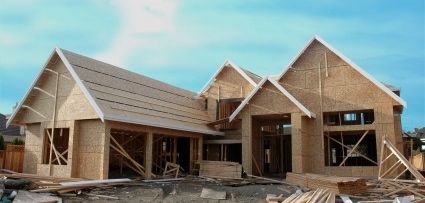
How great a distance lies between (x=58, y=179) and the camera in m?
16.1

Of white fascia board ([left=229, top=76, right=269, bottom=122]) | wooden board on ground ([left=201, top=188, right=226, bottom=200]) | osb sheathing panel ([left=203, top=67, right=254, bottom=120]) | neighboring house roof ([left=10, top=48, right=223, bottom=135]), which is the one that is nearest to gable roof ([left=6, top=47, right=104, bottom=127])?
neighboring house roof ([left=10, top=48, right=223, bottom=135])

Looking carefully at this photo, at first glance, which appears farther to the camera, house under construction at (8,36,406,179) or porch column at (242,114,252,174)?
porch column at (242,114,252,174)

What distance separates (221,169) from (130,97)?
19.1ft

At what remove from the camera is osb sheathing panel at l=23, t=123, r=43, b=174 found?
20.3 meters

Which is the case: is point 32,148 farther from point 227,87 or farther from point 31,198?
point 227,87

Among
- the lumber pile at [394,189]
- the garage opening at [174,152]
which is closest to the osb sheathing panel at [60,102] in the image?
the garage opening at [174,152]

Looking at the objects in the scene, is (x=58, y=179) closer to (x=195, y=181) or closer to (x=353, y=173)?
(x=195, y=181)

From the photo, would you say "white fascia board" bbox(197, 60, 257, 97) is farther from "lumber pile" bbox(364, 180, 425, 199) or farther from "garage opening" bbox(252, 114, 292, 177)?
"lumber pile" bbox(364, 180, 425, 199)

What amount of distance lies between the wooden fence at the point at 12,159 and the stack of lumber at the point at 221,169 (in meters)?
9.59

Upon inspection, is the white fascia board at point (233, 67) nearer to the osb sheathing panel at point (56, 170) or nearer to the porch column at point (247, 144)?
the porch column at point (247, 144)

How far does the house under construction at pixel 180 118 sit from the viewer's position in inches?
729

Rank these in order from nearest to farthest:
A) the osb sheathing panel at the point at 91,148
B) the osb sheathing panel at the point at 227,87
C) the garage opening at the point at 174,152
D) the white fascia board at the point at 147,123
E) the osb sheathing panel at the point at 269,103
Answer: the white fascia board at the point at 147,123 < the osb sheathing panel at the point at 91,148 < the osb sheathing panel at the point at 269,103 < the garage opening at the point at 174,152 < the osb sheathing panel at the point at 227,87

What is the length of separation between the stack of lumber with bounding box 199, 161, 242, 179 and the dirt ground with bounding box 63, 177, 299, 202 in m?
2.78

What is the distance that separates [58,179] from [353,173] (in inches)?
529
